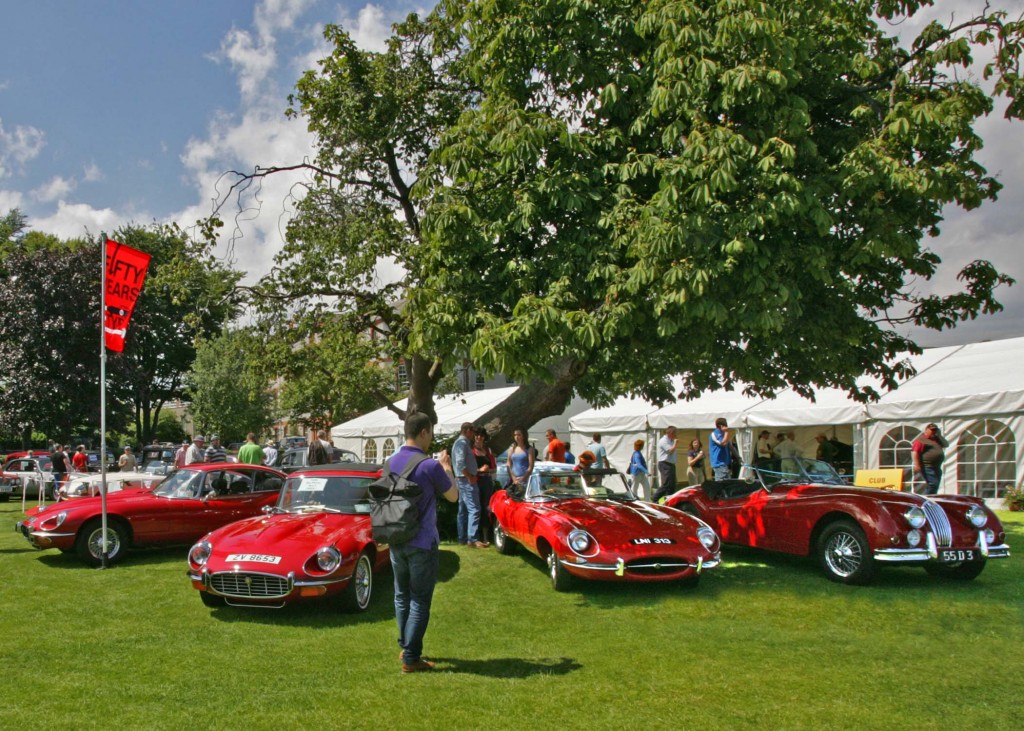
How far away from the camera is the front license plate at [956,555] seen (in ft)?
26.3

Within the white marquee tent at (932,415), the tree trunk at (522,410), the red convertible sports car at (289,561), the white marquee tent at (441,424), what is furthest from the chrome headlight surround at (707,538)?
the white marquee tent at (441,424)

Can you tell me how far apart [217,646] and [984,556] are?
25.2ft

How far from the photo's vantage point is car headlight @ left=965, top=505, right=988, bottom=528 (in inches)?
329

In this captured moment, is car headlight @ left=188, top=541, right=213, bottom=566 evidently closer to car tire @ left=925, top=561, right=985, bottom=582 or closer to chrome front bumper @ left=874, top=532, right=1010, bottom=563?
chrome front bumper @ left=874, top=532, right=1010, bottom=563

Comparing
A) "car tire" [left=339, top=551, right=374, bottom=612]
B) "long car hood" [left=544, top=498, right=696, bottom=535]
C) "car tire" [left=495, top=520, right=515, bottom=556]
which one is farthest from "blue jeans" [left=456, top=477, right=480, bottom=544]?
"car tire" [left=339, top=551, right=374, bottom=612]

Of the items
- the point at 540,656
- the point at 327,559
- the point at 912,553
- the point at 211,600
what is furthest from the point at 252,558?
the point at 912,553

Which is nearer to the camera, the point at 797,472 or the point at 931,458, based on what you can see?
the point at 797,472

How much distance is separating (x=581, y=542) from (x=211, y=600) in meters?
3.73

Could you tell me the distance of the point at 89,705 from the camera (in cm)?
495

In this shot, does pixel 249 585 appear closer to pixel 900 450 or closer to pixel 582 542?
pixel 582 542

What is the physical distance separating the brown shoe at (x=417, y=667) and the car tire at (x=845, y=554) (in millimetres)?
5021

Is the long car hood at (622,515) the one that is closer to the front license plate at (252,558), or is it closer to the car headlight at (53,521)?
the front license plate at (252,558)

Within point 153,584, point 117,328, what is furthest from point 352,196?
point 153,584

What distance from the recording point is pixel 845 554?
8.52 meters
